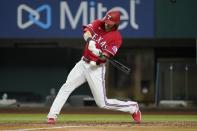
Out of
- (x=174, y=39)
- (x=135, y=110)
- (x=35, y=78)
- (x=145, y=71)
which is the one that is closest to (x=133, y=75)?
(x=145, y=71)

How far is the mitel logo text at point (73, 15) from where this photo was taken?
1956cm

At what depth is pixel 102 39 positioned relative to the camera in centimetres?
1008

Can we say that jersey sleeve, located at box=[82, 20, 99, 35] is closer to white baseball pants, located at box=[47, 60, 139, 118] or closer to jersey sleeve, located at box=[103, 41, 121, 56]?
jersey sleeve, located at box=[103, 41, 121, 56]

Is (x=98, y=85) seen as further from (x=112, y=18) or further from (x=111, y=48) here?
(x=112, y=18)

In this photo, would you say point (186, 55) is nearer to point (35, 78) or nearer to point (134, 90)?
point (134, 90)

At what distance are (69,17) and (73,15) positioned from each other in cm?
15

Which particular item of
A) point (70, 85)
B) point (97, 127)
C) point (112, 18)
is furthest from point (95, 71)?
point (97, 127)

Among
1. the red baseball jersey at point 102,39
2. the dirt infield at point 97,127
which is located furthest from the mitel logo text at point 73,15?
the dirt infield at point 97,127

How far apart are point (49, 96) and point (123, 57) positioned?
111 inches

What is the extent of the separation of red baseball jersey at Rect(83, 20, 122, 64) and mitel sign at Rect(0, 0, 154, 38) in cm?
940

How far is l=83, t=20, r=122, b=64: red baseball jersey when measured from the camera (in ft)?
32.7


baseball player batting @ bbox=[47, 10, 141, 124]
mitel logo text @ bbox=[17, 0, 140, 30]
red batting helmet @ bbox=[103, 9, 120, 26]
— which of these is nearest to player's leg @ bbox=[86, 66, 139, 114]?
baseball player batting @ bbox=[47, 10, 141, 124]

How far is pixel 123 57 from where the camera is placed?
21.3 metres

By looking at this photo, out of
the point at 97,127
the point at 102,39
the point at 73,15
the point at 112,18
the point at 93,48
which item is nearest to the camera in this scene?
the point at 97,127
